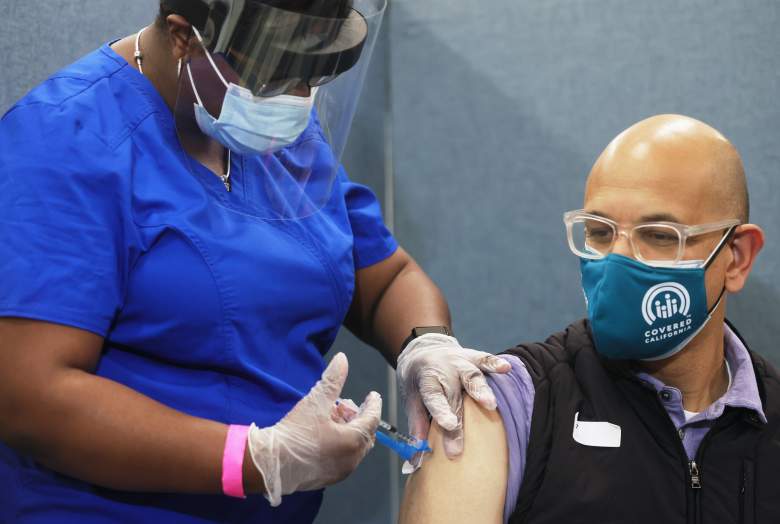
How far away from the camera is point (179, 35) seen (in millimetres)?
1466

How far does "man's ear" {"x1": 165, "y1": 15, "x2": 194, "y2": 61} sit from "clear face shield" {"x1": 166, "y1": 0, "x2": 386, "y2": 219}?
0.01m

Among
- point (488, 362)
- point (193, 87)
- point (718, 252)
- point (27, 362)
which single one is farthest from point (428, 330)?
point (27, 362)

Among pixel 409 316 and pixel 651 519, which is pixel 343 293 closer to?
pixel 409 316

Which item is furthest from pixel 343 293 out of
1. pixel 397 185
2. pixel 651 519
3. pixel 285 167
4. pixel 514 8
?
pixel 514 8

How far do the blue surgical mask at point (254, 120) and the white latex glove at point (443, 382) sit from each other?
500 millimetres

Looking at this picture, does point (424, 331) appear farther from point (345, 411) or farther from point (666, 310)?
point (666, 310)

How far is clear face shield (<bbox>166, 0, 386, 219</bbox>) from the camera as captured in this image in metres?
1.40

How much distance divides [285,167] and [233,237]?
0.67ft

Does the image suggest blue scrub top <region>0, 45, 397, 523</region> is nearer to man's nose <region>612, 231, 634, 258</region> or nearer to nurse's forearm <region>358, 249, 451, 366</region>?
nurse's forearm <region>358, 249, 451, 366</region>

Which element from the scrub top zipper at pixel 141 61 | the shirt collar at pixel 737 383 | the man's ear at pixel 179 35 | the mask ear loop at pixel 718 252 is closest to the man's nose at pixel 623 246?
the mask ear loop at pixel 718 252

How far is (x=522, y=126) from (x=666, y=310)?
133 centimetres

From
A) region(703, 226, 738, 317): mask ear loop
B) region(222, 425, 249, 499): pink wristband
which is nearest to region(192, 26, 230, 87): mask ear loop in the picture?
region(222, 425, 249, 499): pink wristband

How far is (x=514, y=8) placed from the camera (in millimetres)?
2812

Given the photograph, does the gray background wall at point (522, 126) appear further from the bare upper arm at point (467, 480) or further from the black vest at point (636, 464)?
the bare upper arm at point (467, 480)
